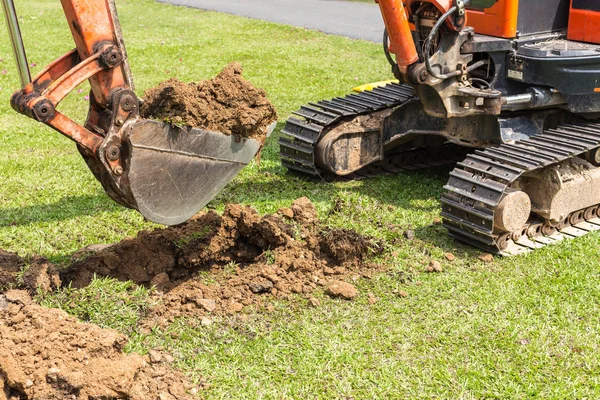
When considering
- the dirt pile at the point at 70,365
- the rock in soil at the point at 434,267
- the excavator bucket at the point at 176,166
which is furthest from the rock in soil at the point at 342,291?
the dirt pile at the point at 70,365

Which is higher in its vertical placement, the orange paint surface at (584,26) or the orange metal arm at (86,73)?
the orange metal arm at (86,73)

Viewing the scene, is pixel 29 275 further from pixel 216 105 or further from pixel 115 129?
pixel 216 105

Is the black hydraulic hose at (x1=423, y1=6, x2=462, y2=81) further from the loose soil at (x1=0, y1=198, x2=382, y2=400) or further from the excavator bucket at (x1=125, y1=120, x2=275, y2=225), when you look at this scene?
the excavator bucket at (x1=125, y1=120, x2=275, y2=225)

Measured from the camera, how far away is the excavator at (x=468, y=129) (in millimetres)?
5012

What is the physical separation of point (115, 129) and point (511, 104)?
3478 millimetres

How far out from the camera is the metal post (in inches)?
181

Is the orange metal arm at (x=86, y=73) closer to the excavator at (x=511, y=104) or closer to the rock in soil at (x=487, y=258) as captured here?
the excavator at (x=511, y=104)

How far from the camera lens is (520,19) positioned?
6.73 metres

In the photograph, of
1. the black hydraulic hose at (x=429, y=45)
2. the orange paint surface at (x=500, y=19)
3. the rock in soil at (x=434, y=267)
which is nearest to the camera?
the rock in soil at (x=434, y=267)

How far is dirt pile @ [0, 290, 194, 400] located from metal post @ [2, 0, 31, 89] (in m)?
1.43

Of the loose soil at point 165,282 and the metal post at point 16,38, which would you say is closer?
the loose soil at point 165,282

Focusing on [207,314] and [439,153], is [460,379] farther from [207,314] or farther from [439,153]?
[439,153]

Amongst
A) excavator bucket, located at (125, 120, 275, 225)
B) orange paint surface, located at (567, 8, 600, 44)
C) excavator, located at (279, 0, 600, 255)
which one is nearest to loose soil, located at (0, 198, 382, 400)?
excavator bucket, located at (125, 120, 275, 225)

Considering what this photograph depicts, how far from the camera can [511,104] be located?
21.9ft
